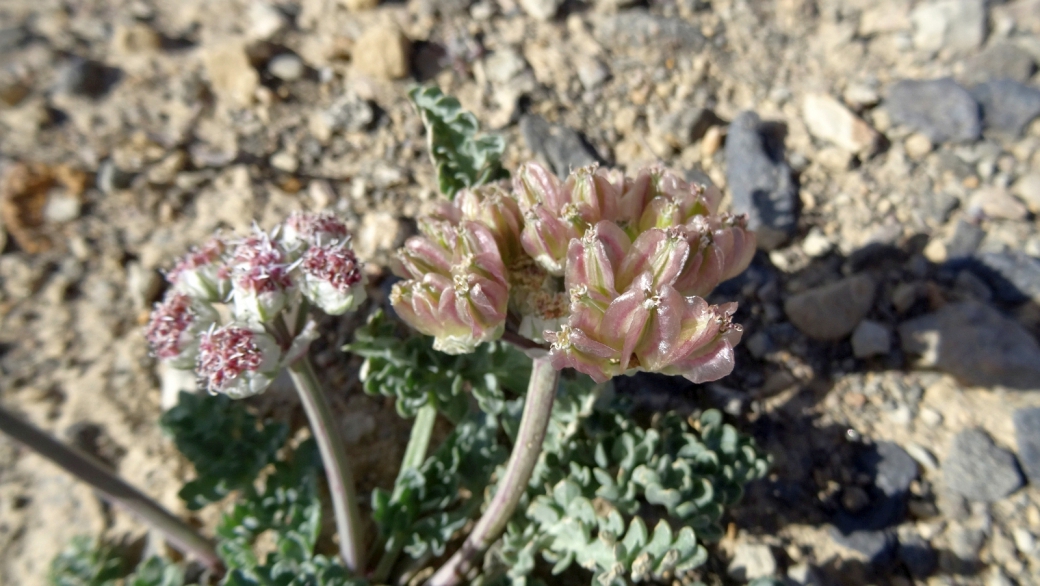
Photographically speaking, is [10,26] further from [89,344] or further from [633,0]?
[633,0]

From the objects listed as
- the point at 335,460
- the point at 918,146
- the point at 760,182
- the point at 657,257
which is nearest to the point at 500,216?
the point at 657,257

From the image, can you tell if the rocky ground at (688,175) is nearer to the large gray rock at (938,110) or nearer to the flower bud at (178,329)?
the large gray rock at (938,110)

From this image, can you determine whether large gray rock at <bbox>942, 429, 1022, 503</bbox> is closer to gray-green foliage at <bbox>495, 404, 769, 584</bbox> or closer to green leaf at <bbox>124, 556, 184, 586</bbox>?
gray-green foliage at <bbox>495, 404, 769, 584</bbox>

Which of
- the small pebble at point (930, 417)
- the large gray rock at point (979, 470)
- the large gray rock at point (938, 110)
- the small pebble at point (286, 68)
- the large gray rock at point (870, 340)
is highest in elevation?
the small pebble at point (286, 68)

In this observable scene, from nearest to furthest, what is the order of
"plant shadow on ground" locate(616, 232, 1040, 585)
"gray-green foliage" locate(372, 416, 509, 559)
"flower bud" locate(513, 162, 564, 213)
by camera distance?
1. "flower bud" locate(513, 162, 564, 213)
2. "gray-green foliage" locate(372, 416, 509, 559)
3. "plant shadow on ground" locate(616, 232, 1040, 585)

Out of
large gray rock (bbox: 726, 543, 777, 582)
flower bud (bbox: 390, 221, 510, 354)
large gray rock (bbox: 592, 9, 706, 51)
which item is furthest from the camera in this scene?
large gray rock (bbox: 592, 9, 706, 51)

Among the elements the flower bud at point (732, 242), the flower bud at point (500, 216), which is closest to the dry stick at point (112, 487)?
the flower bud at point (500, 216)

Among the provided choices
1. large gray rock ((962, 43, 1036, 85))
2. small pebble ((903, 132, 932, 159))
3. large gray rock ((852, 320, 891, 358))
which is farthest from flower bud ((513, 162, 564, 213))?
large gray rock ((962, 43, 1036, 85))
